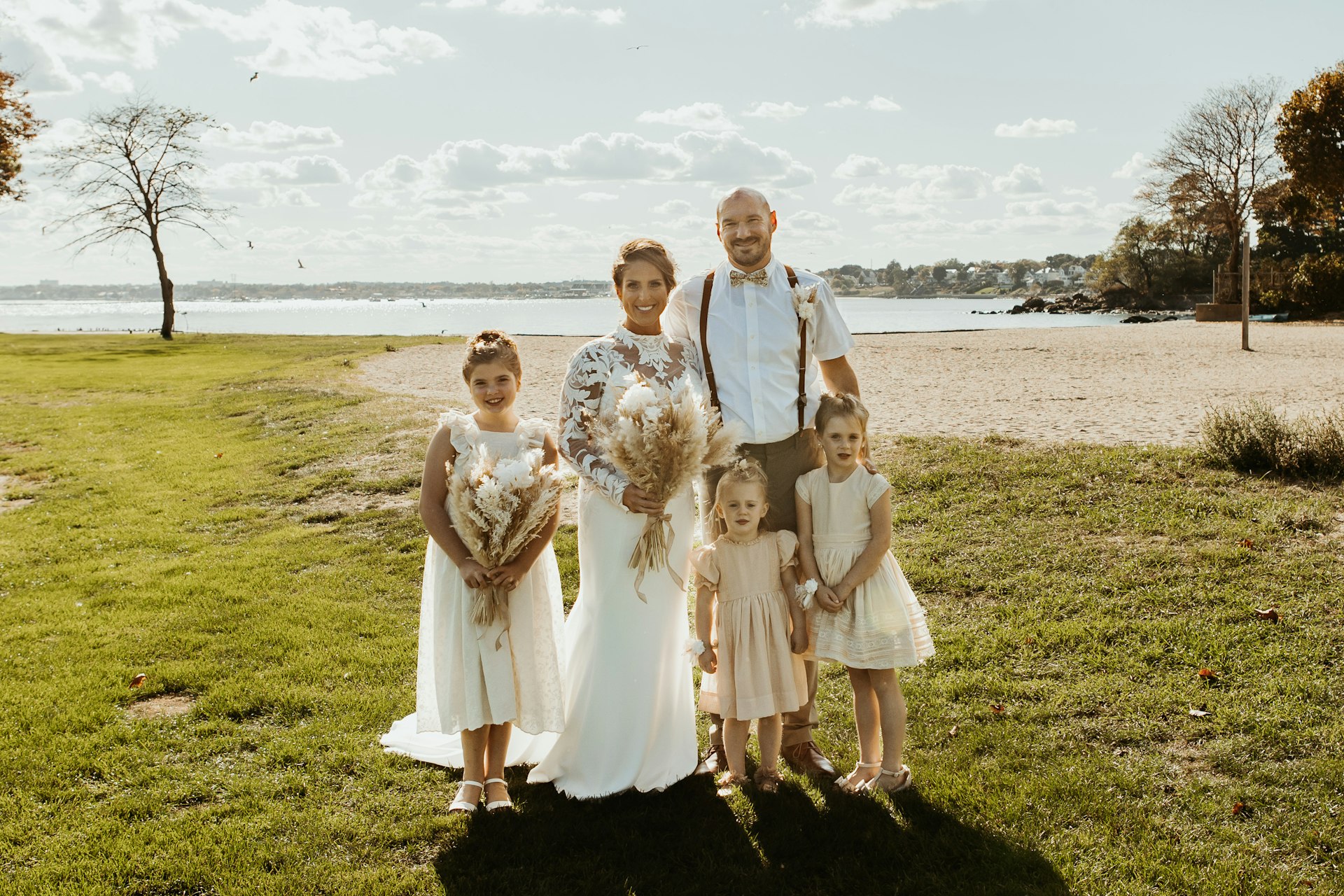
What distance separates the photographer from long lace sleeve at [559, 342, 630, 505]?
152 inches

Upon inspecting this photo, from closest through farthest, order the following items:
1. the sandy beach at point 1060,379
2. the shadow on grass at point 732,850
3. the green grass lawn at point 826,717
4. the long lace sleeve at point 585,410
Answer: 1. the shadow on grass at point 732,850
2. the green grass lawn at point 826,717
3. the long lace sleeve at point 585,410
4. the sandy beach at point 1060,379

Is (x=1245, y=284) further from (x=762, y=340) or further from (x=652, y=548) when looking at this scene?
(x=652, y=548)

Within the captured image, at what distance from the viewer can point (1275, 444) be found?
834cm

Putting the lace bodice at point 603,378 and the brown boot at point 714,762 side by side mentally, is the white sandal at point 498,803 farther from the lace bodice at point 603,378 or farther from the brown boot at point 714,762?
the lace bodice at point 603,378

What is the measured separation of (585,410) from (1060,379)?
16.1m

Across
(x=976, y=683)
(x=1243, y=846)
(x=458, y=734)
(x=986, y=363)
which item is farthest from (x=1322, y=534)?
(x=986, y=363)

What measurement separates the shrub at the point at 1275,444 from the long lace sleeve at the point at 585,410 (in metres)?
Result: 7.09

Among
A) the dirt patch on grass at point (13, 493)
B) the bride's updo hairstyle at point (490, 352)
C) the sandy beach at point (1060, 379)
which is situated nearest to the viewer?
the bride's updo hairstyle at point (490, 352)

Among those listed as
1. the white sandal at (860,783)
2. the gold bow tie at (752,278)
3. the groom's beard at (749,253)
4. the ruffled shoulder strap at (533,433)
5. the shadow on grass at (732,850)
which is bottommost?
the shadow on grass at (732,850)

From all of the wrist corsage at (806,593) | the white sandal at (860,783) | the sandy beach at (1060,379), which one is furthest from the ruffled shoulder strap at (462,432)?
the sandy beach at (1060,379)

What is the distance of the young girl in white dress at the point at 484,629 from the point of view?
3928mm

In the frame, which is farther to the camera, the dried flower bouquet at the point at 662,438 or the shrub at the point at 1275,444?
the shrub at the point at 1275,444

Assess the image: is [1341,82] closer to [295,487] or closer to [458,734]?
[295,487]

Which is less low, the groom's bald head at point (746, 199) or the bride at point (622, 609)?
the groom's bald head at point (746, 199)
